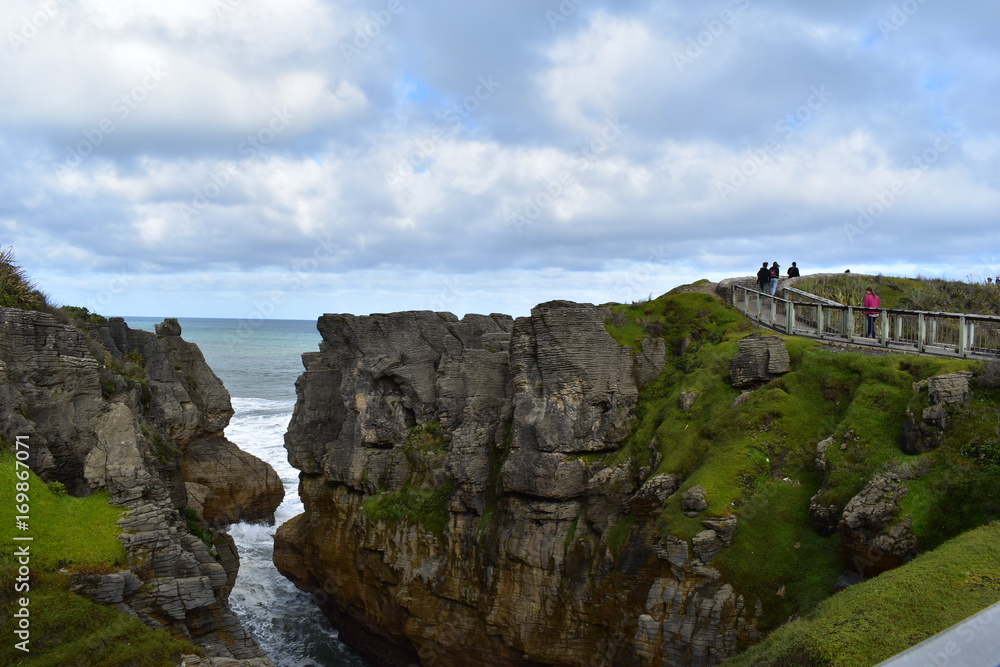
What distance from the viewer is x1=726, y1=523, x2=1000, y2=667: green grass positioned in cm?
914

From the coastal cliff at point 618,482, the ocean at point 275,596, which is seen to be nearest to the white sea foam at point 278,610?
the ocean at point 275,596

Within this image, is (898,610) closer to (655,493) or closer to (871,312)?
(655,493)

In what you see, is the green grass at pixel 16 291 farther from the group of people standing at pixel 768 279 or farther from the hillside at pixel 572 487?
the group of people standing at pixel 768 279

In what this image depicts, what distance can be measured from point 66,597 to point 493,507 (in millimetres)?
12717

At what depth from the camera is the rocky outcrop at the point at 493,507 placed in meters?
18.0

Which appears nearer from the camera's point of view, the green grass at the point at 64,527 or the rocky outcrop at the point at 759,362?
the green grass at the point at 64,527

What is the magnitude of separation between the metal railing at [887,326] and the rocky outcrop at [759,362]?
2.96m

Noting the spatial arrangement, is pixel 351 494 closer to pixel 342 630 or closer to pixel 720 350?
pixel 342 630

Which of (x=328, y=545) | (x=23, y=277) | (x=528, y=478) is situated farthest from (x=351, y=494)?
(x=23, y=277)

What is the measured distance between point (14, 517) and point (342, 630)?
17645 mm

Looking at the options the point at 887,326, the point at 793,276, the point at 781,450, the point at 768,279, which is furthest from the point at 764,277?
the point at 781,450

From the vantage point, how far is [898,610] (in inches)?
389

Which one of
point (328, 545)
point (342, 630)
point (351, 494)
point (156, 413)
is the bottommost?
point (342, 630)

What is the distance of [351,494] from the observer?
2783 centimetres
